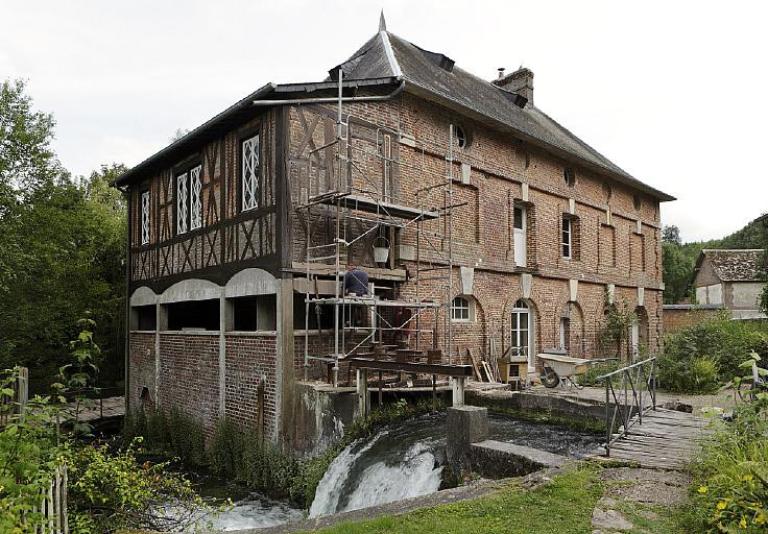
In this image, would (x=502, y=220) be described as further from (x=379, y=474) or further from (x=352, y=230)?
(x=379, y=474)

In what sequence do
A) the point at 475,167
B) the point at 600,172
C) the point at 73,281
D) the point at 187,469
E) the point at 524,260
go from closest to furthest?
the point at 187,469 < the point at 475,167 < the point at 524,260 < the point at 600,172 < the point at 73,281

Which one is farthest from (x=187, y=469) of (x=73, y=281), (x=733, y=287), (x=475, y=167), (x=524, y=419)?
(x=733, y=287)

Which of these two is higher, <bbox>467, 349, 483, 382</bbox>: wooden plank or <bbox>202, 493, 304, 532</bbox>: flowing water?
<bbox>467, 349, 483, 382</bbox>: wooden plank

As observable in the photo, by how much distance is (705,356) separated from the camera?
40.3ft

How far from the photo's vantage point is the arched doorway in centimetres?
1377

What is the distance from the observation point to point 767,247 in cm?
1948

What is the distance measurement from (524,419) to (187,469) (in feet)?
21.7

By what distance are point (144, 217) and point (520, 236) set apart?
9.92 meters

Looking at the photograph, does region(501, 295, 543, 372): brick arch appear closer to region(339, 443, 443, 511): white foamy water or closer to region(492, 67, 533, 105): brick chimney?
region(339, 443, 443, 511): white foamy water

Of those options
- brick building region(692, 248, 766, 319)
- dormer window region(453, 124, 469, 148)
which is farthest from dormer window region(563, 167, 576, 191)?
brick building region(692, 248, 766, 319)

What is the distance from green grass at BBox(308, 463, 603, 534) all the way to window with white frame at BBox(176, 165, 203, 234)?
30.0 feet

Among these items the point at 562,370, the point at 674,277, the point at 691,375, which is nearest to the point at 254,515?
the point at 562,370

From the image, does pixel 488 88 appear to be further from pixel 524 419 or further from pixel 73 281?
pixel 73 281

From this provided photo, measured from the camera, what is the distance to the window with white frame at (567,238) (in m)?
15.9
